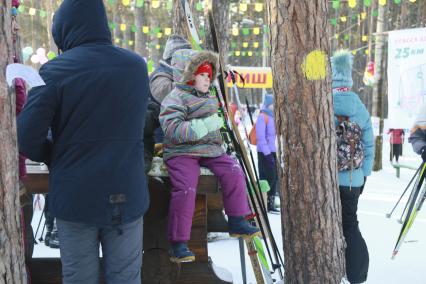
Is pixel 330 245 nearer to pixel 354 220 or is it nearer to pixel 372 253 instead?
pixel 354 220

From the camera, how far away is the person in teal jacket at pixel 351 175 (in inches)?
137

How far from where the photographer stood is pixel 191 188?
282 centimetres

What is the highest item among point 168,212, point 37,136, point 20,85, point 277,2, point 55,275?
point 277,2

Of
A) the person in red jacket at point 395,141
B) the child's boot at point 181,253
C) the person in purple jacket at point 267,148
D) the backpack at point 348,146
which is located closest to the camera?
the child's boot at point 181,253

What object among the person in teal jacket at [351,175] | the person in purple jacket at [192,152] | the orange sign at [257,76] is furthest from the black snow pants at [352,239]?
the orange sign at [257,76]

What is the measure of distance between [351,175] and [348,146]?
0.21 meters

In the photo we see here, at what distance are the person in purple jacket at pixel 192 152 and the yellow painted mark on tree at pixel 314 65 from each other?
0.58 meters

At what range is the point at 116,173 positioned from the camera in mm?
2141

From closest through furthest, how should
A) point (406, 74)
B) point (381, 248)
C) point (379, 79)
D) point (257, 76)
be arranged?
point (381, 248)
point (406, 74)
point (379, 79)
point (257, 76)

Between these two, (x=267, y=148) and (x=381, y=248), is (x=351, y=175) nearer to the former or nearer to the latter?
(x=381, y=248)

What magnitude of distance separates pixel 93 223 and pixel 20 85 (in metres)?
0.92

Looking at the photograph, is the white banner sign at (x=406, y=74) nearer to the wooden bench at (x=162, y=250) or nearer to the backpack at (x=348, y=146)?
the backpack at (x=348, y=146)

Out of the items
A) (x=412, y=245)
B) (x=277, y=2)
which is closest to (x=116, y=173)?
(x=277, y=2)

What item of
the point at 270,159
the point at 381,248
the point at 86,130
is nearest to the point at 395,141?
the point at 270,159
